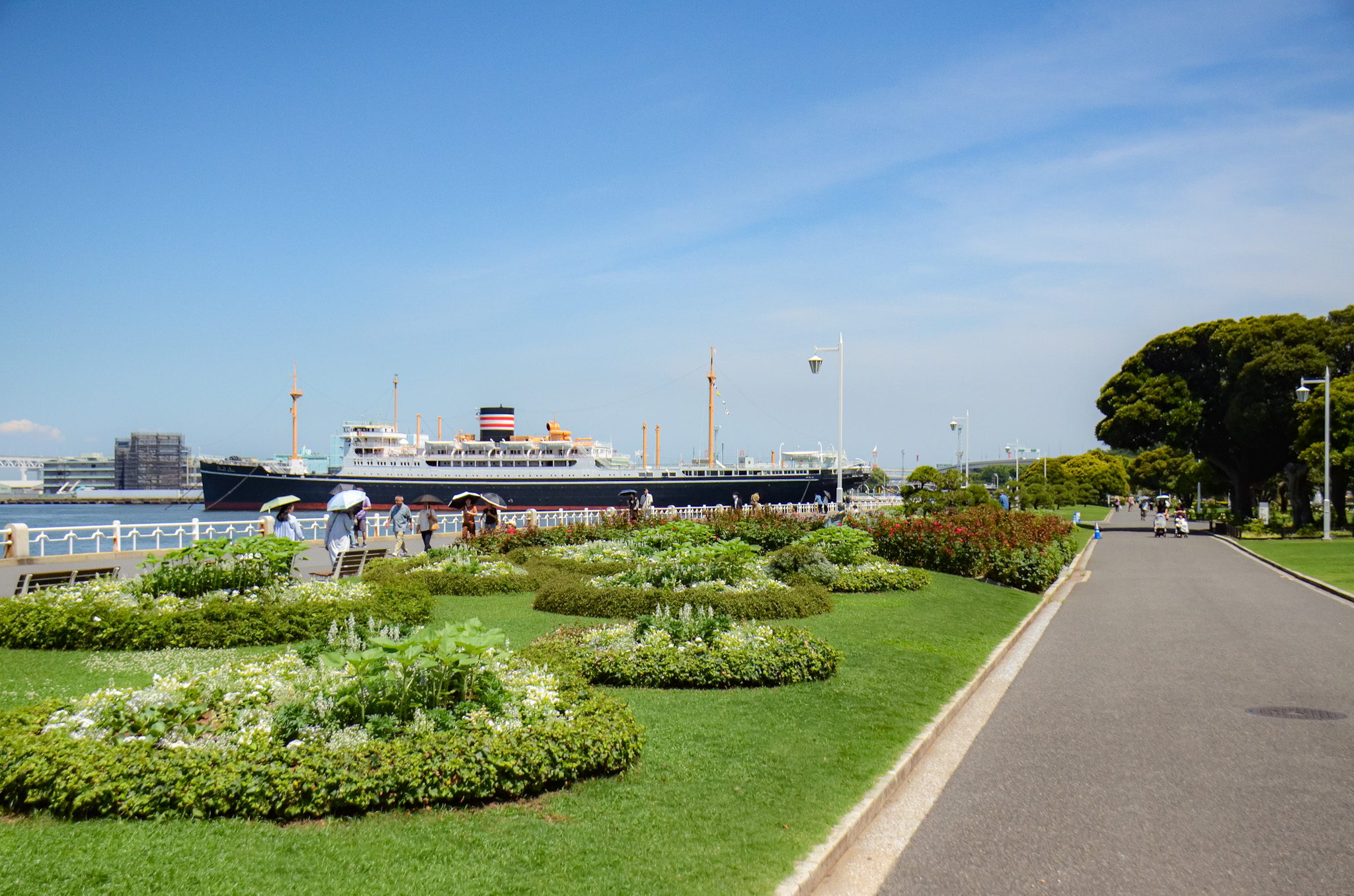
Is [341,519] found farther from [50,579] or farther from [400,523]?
[400,523]

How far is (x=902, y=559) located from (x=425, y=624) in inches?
452

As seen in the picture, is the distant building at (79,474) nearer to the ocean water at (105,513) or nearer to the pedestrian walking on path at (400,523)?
the ocean water at (105,513)

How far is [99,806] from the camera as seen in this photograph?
4.44m

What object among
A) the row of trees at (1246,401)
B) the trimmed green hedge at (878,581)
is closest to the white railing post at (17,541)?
the trimmed green hedge at (878,581)

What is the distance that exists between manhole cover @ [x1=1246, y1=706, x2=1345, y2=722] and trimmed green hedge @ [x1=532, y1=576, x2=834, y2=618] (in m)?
5.36

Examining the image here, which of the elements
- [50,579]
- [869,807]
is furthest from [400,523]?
[869,807]

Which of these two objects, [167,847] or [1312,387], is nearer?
[167,847]

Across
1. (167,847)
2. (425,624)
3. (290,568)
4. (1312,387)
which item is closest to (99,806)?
(167,847)

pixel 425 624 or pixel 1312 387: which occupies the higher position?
pixel 1312 387

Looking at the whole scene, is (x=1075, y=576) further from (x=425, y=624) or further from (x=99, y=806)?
(x=99, y=806)

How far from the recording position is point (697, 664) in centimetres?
790

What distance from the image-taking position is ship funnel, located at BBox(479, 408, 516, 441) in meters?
71.5

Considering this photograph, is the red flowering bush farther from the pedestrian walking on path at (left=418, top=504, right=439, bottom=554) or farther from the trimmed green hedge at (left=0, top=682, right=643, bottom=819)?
the trimmed green hedge at (left=0, top=682, right=643, bottom=819)

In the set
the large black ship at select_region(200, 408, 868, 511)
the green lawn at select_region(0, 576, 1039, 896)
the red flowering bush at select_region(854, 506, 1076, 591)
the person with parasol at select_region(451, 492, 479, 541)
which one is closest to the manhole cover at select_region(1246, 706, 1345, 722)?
the green lawn at select_region(0, 576, 1039, 896)
